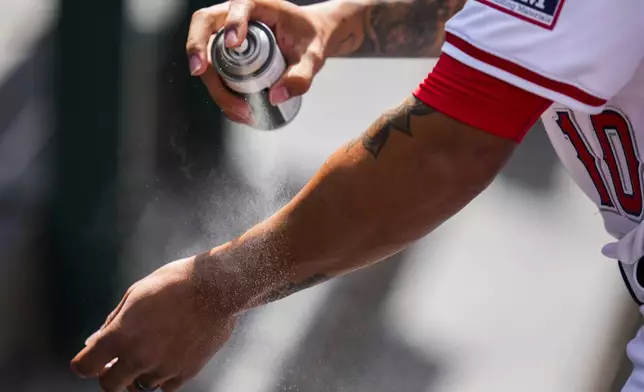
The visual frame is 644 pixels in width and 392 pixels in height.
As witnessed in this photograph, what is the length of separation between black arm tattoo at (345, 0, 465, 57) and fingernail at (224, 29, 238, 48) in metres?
0.36

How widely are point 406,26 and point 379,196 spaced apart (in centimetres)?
74

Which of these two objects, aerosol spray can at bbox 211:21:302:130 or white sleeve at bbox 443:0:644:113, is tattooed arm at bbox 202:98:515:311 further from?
aerosol spray can at bbox 211:21:302:130

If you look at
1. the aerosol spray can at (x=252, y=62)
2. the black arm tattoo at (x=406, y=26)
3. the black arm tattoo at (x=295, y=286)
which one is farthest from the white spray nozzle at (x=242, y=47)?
the black arm tattoo at (x=295, y=286)

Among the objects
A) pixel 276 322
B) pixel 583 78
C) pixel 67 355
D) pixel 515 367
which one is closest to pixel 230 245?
pixel 583 78

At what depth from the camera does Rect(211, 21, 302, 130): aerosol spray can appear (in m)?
1.19

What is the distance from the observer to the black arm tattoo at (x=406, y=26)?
140cm

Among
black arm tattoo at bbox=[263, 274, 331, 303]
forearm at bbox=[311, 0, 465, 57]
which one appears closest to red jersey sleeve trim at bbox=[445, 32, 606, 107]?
black arm tattoo at bbox=[263, 274, 331, 303]

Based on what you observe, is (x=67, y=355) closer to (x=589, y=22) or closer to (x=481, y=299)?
(x=481, y=299)

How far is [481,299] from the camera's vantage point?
1802 mm

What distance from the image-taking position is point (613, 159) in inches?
35.6

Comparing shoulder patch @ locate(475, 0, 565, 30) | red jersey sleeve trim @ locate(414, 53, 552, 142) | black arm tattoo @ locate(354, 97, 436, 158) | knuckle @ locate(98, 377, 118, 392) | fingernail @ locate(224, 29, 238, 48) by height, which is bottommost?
knuckle @ locate(98, 377, 118, 392)

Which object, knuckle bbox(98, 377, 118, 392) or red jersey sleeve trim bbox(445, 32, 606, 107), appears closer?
red jersey sleeve trim bbox(445, 32, 606, 107)

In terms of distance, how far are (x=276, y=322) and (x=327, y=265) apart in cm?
85

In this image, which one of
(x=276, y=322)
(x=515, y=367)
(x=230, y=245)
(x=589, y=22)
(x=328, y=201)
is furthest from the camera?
(x=515, y=367)
